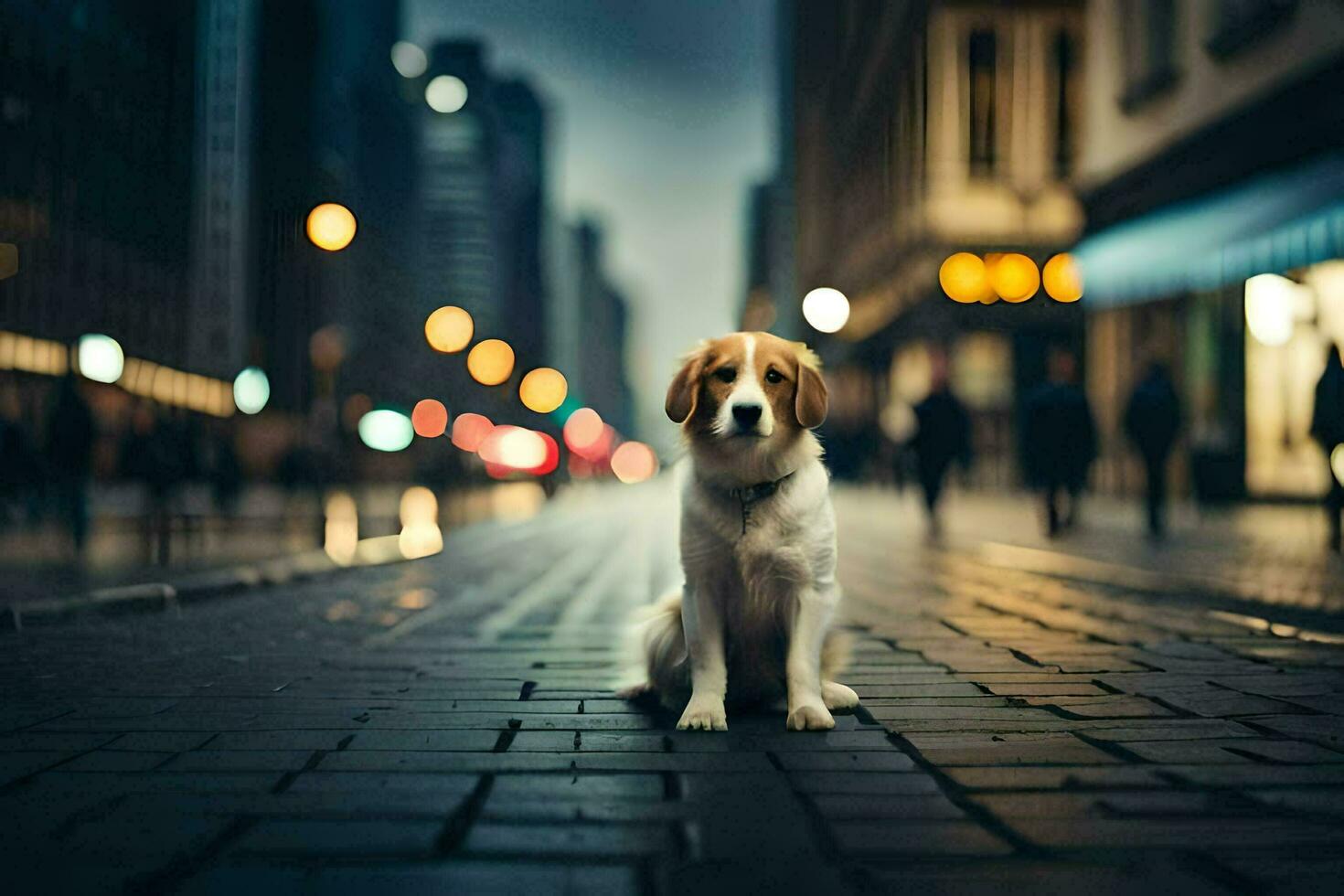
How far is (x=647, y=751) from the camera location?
12.8 ft

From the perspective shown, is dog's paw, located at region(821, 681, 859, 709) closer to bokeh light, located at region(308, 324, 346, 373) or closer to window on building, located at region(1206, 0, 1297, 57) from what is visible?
window on building, located at region(1206, 0, 1297, 57)

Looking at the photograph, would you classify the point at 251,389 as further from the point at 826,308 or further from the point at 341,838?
the point at 341,838

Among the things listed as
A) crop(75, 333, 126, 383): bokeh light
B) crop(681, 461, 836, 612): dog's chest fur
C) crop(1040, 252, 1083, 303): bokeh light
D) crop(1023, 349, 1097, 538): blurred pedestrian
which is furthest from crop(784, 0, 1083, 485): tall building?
crop(681, 461, 836, 612): dog's chest fur

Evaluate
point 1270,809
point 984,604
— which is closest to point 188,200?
point 984,604

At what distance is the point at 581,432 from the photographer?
269ft

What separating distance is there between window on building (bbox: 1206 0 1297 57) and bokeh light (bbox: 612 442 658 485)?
370 feet

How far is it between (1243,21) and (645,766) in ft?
51.3

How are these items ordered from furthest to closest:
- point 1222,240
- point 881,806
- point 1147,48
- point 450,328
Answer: point 450,328, point 1147,48, point 1222,240, point 881,806

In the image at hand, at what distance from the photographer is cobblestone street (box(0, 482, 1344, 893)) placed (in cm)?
277

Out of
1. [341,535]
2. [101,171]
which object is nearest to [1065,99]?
[341,535]

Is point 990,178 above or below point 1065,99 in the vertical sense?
below

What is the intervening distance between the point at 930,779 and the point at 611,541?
13.3 m

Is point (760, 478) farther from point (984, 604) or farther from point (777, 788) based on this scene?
point (984, 604)

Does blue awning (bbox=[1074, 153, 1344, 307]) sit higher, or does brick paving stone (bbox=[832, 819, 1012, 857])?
blue awning (bbox=[1074, 153, 1344, 307])
